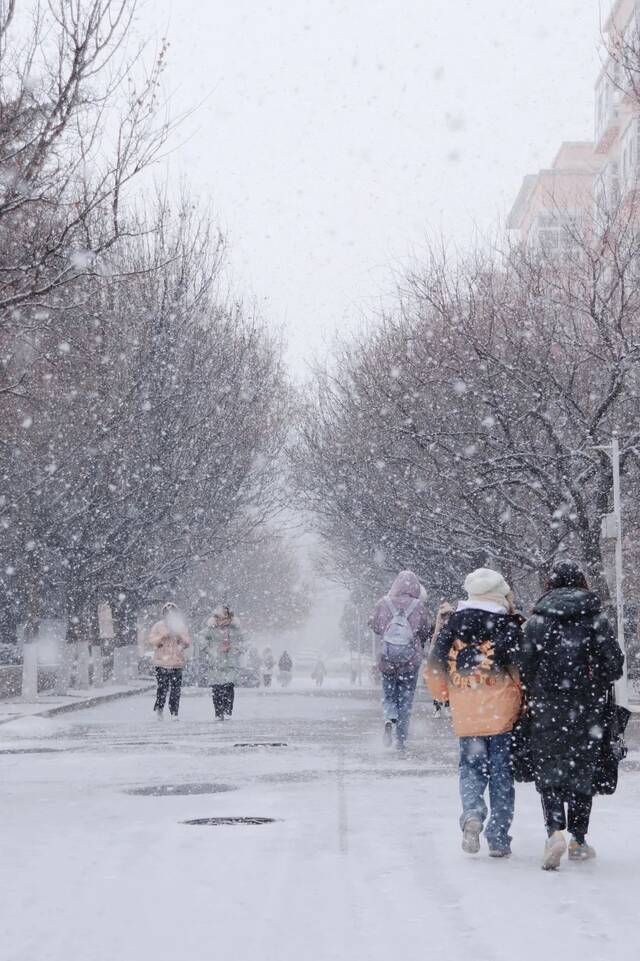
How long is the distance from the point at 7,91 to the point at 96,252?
5.71 ft

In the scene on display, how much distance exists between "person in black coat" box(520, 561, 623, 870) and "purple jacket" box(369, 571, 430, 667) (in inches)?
303

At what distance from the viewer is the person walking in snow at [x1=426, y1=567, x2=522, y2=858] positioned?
827 cm

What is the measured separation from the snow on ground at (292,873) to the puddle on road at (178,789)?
11 centimetres

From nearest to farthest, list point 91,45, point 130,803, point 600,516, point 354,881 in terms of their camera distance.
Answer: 1. point 354,881
2. point 130,803
3. point 91,45
4. point 600,516

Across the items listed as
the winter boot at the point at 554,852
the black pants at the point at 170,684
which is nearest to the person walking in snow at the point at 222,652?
the black pants at the point at 170,684

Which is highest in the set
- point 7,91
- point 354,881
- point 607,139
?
point 607,139

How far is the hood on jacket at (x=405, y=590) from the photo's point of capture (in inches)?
631

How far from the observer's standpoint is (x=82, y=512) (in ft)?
119

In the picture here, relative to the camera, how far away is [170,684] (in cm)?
2220

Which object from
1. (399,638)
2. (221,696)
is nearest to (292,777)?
(399,638)

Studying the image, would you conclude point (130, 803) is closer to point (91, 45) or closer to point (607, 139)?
point (91, 45)

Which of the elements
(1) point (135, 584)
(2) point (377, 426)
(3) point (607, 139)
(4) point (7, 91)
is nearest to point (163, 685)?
(4) point (7, 91)

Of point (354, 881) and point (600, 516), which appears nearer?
point (354, 881)

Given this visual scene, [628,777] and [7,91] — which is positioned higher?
[7,91]
